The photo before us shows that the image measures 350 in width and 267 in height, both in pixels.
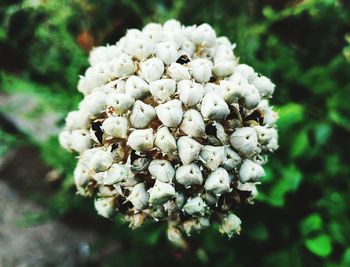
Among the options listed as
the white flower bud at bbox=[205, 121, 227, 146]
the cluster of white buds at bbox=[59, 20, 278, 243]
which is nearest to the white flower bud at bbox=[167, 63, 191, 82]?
the cluster of white buds at bbox=[59, 20, 278, 243]

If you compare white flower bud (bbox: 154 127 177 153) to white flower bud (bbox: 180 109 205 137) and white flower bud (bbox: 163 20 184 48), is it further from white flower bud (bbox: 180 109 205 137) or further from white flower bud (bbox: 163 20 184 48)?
white flower bud (bbox: 163 20 184 48)

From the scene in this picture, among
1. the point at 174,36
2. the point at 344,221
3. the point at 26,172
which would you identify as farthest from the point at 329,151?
the point at 26,172

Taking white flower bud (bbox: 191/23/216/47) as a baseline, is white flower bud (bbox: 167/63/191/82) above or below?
below

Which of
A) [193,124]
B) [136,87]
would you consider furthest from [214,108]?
[136,87]

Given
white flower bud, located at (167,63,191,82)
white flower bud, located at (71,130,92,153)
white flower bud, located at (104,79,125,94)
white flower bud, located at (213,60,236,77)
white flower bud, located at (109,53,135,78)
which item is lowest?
white flower bud, located at (71,130,92,153)

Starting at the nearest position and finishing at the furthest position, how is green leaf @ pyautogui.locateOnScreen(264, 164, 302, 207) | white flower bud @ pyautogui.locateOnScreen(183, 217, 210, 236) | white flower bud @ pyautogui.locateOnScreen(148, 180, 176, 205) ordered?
1. white flower bud @ pyautogui.locateOnScreen(148, 180, 176, 205)
2. white flower bud @ pyautogui.locateOnScreen(183, 217, 210, 236)
3. green leaf @ pyautogui.locateOnScreen(264, 164, 302, 207)

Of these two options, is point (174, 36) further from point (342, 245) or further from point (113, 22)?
point (342, 245)

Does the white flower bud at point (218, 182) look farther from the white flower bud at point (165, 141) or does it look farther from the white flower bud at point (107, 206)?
the white flower bud at point (107, 206)
